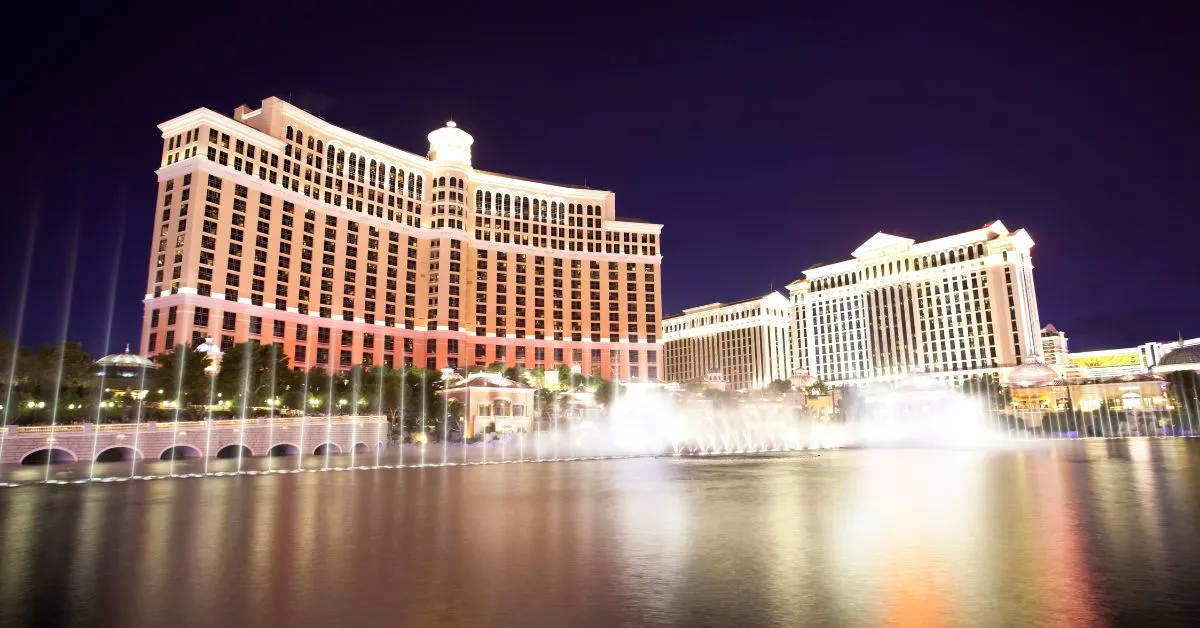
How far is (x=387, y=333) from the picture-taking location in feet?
389

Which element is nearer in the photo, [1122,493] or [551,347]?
[1122,493]

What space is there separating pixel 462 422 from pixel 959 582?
72421mm

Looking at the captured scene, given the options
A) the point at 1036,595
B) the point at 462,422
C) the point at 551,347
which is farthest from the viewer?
the point at 551,347

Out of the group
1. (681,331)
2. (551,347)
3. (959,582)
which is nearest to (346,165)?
(551,347)

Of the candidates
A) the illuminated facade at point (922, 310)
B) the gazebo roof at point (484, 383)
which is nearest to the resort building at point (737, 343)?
the illuminated facade at point (922, 310)

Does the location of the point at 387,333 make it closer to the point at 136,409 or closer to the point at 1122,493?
the point at 136,409

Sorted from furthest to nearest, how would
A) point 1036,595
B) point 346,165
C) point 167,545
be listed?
point 346,165 < point 167,545 < point 1036,595

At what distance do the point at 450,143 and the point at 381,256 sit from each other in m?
27.8

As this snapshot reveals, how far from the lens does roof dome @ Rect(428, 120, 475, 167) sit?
427ft

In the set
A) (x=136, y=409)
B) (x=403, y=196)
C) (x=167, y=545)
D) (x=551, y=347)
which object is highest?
Result: (x=403, y=196)

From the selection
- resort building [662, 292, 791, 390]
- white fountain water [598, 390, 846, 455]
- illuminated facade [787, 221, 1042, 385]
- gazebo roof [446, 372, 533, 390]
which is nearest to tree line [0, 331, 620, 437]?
gazebo roof [446, 372, 533, 390]

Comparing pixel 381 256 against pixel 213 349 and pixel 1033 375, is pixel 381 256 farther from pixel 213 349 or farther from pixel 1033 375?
pixel 1033 375

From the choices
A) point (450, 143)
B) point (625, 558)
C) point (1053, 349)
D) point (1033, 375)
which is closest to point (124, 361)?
point (450, 143)

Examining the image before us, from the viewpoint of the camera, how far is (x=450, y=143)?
131 metres
